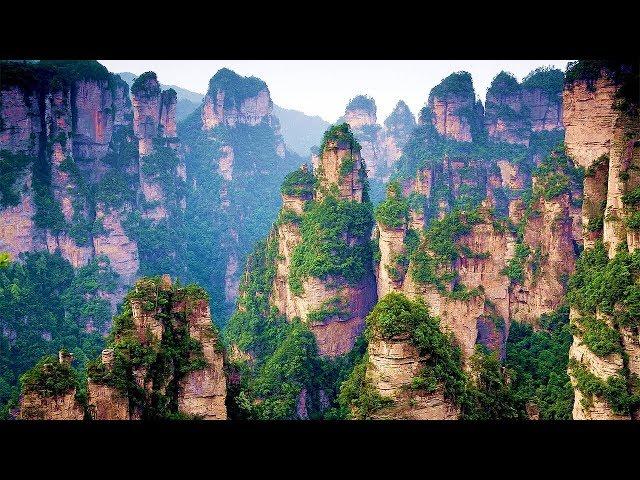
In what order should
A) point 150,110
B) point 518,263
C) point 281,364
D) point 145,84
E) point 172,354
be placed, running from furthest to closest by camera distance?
1. point 150,110
2. point 145,84
3. point 281,364
4. point 518,263
5. point 172,354

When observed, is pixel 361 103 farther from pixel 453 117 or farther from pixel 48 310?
pixel 48 310

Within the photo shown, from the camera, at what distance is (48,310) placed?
113 ft

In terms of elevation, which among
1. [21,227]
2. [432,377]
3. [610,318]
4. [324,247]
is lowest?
[432,377]

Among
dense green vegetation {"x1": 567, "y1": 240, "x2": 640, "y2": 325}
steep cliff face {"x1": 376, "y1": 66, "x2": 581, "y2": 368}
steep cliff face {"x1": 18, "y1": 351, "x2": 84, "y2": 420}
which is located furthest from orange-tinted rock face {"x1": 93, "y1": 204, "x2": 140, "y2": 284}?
dense green vegetation {"x1": 567, "y1": 240, "x2": 640, "y2": 325}

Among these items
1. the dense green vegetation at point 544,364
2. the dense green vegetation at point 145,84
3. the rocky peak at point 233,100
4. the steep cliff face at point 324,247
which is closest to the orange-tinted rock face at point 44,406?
the dense green vegetation at point 544,364

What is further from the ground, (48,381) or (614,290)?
(614,290)

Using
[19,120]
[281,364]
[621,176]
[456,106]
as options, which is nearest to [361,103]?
[456,106]

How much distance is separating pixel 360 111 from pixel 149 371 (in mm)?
69696

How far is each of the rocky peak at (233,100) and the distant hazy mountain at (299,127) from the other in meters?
43.5

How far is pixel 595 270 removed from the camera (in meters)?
17.8
